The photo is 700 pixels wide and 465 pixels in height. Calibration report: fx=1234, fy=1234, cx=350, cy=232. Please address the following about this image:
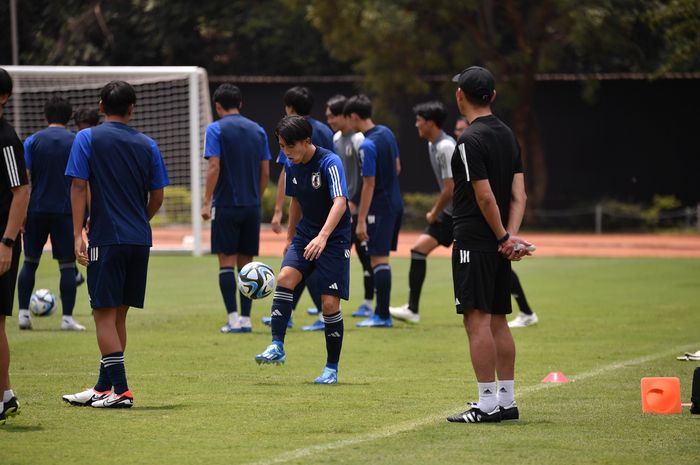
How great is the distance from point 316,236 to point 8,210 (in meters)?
2.59

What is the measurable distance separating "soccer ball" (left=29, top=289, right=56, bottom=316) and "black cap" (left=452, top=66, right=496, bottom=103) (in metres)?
7.60

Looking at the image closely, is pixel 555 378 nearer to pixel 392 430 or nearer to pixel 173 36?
pixel 392 430

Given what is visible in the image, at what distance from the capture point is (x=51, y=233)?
1288 cm

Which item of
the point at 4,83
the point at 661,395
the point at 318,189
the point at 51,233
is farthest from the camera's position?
the point at 51,233

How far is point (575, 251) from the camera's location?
25.2 metres

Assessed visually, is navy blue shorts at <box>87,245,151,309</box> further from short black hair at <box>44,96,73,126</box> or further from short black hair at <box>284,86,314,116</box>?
short black hair at <box>44,96,73,126</box>

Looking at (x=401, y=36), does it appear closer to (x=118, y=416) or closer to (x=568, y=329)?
(x=568, y=329)

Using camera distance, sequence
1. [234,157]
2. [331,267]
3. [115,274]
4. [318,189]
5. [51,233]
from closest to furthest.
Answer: [115,274]
[331,267]
[318,189]
[234,157]
[51,233]

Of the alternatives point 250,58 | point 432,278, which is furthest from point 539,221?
point 432,278

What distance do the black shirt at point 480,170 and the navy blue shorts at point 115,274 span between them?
2.16 meters

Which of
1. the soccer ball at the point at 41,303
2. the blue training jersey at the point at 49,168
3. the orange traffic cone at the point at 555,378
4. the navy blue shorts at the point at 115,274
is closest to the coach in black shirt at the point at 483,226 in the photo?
the orange traffic cone at the point at 555,378

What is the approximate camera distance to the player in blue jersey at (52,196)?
1266cm

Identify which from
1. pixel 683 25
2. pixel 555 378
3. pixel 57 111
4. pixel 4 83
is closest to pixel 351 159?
pixel 57 111

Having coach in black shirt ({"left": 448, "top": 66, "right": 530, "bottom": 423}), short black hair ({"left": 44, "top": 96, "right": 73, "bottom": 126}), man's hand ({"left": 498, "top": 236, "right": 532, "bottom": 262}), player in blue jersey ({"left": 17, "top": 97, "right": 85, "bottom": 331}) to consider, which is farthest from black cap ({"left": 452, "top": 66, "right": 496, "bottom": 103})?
short black hair ({"left": 44, "top": 96, "right": 73, "bottom": 126})
